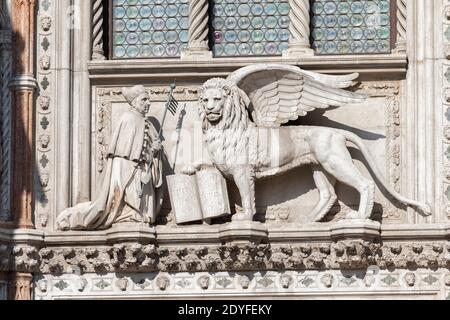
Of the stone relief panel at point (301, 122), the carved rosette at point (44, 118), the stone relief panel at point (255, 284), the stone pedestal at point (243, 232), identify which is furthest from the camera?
the carved rosette at point (44, 118)

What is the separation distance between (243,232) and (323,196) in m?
0.96

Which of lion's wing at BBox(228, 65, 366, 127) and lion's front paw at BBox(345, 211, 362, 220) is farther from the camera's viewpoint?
lion's wing at BBox(228, 65, 366, 127)

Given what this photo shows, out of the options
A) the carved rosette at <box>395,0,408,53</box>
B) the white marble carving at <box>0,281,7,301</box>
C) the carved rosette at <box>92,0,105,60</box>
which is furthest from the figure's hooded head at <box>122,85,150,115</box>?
the carved rosette at <box>395,0,408,53</box>

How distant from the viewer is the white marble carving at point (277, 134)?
2439 centimetres

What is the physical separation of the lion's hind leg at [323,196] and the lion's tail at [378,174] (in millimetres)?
428

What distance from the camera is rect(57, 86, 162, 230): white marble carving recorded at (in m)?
24.4

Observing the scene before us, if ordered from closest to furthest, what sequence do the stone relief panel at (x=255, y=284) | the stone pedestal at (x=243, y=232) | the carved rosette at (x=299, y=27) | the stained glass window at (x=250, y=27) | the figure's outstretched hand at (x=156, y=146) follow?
the stone pedestal at (x=243, y=232), the stone relief panel at (x=255, y=284), the figure's outstretched hand at (x=156, y=146), the carved rosette at (x=299, y=27), the stained glass window at (x=250, y=27)

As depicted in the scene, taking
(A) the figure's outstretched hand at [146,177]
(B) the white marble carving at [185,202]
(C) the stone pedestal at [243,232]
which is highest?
(A) the figure's outstretched hand at [146,177]

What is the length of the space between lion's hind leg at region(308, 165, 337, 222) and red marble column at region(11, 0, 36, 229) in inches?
113

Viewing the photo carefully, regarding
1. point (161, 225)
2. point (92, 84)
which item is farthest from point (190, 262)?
point (92, 84)

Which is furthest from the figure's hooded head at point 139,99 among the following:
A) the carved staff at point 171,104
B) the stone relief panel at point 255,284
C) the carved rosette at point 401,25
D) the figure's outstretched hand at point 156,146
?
the carved rosette at point 401,25

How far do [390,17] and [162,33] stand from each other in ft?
7.79

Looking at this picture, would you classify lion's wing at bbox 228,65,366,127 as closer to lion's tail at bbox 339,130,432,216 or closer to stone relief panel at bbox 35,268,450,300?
lion's tail at bbox 339,130,432,216

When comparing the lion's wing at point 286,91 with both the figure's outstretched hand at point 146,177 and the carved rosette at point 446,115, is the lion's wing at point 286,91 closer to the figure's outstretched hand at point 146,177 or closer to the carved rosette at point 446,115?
the carved rosette at point 446,115
